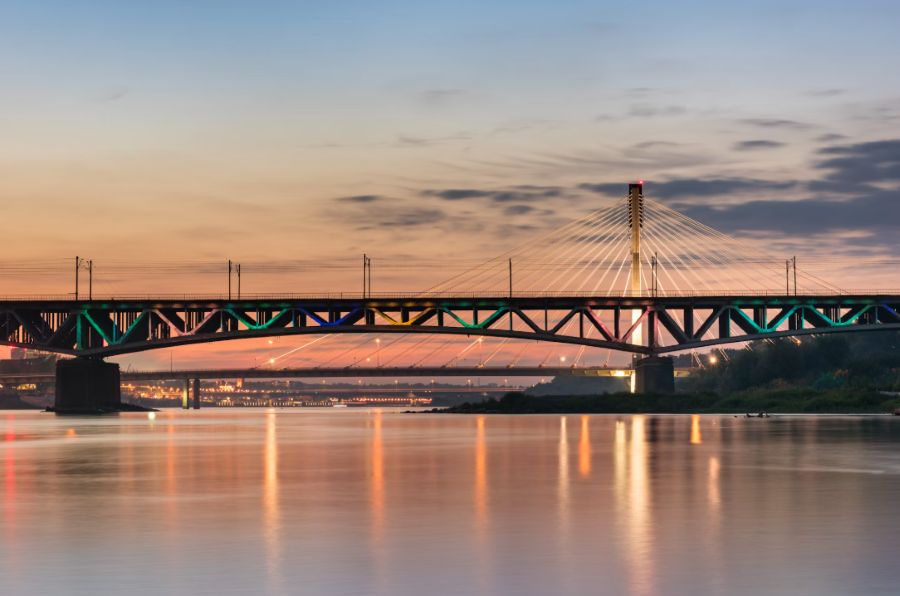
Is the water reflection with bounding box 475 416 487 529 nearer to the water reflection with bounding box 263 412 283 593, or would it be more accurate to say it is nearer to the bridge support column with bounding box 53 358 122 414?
the water reflection with bounding box 263 412 283 593

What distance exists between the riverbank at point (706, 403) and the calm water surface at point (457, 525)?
88779 mm

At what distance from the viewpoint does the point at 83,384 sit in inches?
7087

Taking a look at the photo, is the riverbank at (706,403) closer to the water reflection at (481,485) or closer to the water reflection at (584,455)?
the water reflection at (584,455)

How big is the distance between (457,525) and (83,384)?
530 feet

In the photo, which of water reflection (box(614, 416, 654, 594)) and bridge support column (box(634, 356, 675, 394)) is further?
bridge support column (box(634, 356, 675, 394))

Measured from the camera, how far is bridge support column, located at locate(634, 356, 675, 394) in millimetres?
170500

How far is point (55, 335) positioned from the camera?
17625cm

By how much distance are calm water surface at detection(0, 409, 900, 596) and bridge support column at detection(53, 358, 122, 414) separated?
129539 mm

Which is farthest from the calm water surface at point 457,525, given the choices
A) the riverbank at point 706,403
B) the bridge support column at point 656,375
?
the bridge support column at point 656,375

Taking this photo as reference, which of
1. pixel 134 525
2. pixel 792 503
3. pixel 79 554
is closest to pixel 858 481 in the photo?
pixel 792 503

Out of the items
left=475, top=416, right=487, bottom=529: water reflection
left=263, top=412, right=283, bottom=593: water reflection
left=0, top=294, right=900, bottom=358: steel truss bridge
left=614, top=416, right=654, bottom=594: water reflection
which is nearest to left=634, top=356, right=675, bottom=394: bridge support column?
left=0, top=294, right=900, bottom=358: steel truss bridge

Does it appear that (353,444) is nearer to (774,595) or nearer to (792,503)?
(792,503)

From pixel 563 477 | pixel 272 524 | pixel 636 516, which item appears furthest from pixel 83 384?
pixel 636 516

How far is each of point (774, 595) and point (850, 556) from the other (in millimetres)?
4334
